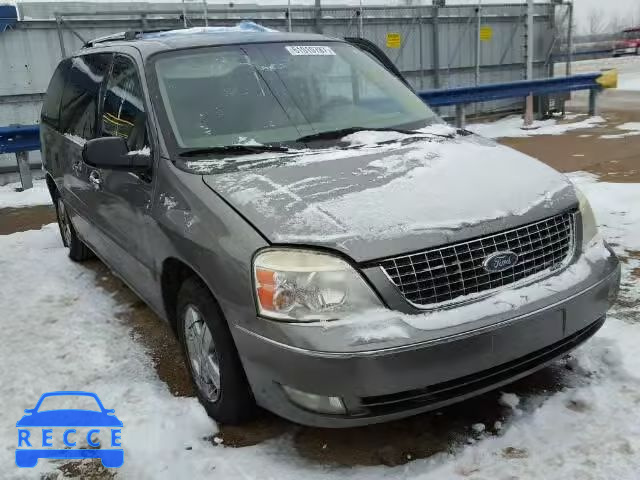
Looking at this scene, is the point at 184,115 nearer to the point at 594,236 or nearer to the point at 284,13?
the point at 594,236

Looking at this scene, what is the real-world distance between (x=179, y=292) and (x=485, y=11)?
47.2 ft

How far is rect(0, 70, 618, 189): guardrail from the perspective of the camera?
864 centimetres

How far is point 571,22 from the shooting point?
16.5 metres

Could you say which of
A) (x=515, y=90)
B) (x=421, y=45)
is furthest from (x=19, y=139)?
(x=515, y=90)

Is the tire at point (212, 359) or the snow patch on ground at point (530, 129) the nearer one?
the tire at point (212, 359)

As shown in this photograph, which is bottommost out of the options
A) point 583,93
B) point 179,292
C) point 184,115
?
point 583,93


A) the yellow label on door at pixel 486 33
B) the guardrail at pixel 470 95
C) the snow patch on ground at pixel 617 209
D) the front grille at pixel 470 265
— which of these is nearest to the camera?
the front grille at pixel 470 265

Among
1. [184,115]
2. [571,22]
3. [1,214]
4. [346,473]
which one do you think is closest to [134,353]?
[184,115]

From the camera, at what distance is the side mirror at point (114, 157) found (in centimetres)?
335

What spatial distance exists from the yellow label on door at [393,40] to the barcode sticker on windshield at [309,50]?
10.4 meters

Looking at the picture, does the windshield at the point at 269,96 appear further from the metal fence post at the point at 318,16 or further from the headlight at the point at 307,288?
the metal fence post at the point at 318,16

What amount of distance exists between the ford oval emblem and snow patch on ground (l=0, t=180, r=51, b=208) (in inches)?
296

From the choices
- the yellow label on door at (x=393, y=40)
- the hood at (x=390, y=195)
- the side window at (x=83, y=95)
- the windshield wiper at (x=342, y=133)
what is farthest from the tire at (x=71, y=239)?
the yellow label on door at (x=393, y=40)

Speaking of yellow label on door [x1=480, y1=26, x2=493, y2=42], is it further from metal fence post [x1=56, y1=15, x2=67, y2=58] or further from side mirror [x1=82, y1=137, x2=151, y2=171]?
side mirror [x1=82, y1=137, x2=151, y2=171]
